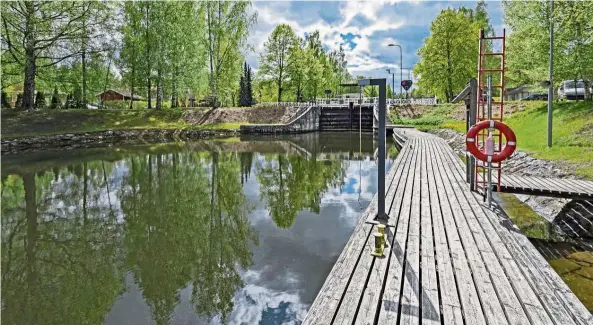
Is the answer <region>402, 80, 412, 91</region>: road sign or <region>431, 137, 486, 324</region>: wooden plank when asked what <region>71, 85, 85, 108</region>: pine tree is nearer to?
<region>402, 80, 412, 91</region>: road sign

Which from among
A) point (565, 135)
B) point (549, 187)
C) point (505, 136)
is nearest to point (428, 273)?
point (505, 136)

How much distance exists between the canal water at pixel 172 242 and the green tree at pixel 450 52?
24.9m

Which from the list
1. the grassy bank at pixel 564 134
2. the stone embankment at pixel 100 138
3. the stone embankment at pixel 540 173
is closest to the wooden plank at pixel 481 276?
the stone embankment at pixel 540 173

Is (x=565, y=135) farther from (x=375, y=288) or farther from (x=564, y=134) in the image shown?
(x=375, y=288)

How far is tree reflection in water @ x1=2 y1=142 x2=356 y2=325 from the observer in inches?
182

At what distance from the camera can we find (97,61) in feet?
103

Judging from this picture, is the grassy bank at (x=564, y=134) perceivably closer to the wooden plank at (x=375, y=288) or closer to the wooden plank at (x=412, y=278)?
the wooden plank at (x=412, y=278)

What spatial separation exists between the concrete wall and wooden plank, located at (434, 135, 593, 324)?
27994 millimetres

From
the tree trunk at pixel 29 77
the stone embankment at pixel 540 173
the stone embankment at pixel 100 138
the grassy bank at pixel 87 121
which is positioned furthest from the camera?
the tree trunk at pixel 29 77

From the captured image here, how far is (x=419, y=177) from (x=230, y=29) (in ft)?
102

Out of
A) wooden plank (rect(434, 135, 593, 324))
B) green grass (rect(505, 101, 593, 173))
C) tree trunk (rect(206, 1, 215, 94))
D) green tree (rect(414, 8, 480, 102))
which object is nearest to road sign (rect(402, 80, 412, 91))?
green tree (rect(414, 8, 480, 102))

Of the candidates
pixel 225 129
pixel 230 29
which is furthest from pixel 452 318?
pixel 230 29

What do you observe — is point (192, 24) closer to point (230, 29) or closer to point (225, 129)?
point (230, 29)

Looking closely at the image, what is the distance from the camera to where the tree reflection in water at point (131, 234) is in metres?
4.63
